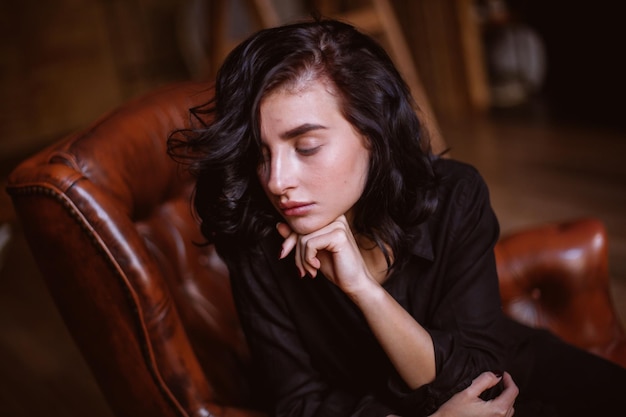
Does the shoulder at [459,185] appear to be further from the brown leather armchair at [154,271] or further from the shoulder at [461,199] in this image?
the brown leather armchair at [154,271]

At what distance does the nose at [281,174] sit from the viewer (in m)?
1.08

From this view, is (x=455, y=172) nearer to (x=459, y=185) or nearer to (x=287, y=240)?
(x=459, y=185)

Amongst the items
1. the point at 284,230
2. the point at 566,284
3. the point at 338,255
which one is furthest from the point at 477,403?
the point at 566,284

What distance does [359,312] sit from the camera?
1.28 meters

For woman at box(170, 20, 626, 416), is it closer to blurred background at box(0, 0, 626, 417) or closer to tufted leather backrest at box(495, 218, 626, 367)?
tufted leather backrest at box(495, 218, 626, 367)

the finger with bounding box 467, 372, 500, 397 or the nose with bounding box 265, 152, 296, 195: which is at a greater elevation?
the nose with bounding box 265, 152, 296, 195

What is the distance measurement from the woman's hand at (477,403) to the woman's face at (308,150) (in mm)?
395

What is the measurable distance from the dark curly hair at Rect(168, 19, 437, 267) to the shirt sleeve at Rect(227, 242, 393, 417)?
0.25ft

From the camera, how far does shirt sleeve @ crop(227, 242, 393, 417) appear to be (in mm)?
1252

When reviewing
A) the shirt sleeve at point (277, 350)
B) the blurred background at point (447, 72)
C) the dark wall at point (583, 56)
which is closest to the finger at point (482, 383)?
the shirt sleeve at point (277, 350)

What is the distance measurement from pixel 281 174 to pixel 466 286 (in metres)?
0.43

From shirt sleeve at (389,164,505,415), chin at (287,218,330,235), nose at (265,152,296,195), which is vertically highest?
nose at (265,152,296,195)

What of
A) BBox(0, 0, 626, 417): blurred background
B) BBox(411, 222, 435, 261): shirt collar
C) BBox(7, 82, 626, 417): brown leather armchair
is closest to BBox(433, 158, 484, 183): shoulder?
BBox(411, 222, 435, 261): shirt collar

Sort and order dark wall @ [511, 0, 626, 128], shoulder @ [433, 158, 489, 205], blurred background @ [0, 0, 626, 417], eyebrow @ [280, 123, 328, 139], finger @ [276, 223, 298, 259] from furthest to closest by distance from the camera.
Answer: dark wall @ [511, 0, 626, 128], blurred background @ [0, 0, 626, 417], shoulder @ [433, 158, 489, 205], finger @ [276, 223, 298, 259], eyebrow @ [280, 123, 328, 139]
